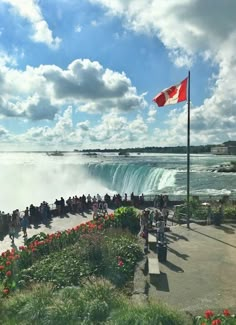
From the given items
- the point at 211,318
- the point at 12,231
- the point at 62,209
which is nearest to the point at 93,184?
the point at 62,209

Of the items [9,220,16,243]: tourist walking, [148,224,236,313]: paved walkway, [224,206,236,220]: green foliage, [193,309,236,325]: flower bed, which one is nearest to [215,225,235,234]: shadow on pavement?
[148,224,236,313]: paved walkway

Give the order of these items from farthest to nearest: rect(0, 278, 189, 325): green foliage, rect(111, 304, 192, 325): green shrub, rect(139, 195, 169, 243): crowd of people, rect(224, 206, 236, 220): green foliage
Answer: rect(224, 206, 236, 220): green foliage → rect(139, 195, 169, 243): crowd of people → rect(0, 278, 189, 325): green foliage → rect(111, 304, 192, 325): green shrub

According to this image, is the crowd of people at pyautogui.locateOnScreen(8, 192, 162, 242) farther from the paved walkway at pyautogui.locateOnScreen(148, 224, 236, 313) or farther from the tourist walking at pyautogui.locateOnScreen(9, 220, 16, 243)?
the paved walkway at pyautogui.locateOnScreen(148, 224, 236, 313)

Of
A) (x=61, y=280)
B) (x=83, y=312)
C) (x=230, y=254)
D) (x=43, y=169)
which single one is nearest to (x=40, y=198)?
(x=43, y=169)

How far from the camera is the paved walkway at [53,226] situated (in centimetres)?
1820

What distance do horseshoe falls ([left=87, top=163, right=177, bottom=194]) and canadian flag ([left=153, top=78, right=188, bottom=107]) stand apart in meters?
28.6

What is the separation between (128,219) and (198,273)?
19.3 ft

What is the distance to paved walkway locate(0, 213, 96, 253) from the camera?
18205 mm

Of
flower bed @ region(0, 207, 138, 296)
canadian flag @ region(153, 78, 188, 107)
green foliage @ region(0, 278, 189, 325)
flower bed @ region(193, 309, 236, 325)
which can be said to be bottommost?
flower bed @ region(0, 207, 138, 296)

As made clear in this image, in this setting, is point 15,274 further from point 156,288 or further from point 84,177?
point 84,177

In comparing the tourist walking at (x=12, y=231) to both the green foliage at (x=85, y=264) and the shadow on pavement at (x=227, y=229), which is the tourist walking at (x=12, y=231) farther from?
the shadow on pavement at (x=227, y=229)

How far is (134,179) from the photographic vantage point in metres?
49.4

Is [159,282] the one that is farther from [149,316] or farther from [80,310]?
[149,316]

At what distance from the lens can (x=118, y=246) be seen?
11492 millimetres
